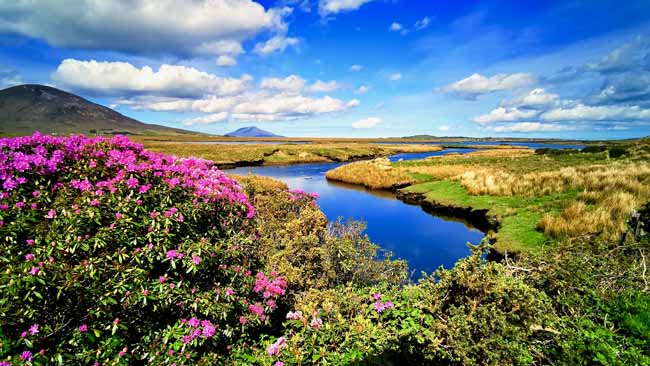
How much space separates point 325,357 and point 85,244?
3.53 m

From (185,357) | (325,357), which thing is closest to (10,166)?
(185,357)

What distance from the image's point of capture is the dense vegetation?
344 centimetres

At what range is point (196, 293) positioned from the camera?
4445 millimetres

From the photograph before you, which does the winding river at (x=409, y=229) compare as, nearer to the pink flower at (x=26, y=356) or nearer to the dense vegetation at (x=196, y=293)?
the dense vegetation at (x=196, y=293)

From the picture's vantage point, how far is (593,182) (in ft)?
58.9

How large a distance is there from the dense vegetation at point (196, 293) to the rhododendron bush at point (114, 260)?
0.06 ft

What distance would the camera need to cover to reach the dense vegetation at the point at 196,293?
3439 millimetres

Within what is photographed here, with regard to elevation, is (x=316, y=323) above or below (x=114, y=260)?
below

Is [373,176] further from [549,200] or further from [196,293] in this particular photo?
[196,293]

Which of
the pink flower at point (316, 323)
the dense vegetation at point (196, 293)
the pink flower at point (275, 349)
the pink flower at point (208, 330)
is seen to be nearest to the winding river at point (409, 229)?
the dense vegetation at point (196, 293)

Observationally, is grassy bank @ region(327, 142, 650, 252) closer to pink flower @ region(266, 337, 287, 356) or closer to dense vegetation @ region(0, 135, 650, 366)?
dense vegetation @ region(0, 135, 650, 366)

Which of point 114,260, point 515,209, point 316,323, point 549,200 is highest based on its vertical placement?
point 114,260

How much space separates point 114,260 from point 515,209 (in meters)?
19.0

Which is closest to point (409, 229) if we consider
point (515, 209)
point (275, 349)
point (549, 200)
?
point (515, 209)
